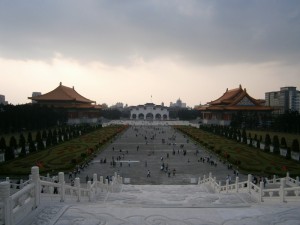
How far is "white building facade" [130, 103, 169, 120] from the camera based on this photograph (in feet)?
437

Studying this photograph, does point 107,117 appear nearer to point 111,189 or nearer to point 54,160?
point 54,160

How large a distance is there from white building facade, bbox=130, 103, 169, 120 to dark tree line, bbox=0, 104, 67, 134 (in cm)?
6602

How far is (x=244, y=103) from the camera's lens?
3187 inches

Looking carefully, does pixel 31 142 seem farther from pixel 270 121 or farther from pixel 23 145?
pixel 270 121

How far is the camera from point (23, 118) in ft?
185

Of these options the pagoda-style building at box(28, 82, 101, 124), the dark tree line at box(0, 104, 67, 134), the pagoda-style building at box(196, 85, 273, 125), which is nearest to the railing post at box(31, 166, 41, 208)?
the dark tree line at box(0, 104, 67, 134)

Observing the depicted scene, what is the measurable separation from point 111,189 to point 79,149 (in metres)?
22.4

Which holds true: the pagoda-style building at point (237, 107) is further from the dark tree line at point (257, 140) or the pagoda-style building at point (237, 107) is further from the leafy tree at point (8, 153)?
the leafy tree at point (8, 153)

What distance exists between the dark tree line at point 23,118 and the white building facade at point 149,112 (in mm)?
66021

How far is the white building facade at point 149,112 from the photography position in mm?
133125

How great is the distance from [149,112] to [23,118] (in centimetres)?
8003

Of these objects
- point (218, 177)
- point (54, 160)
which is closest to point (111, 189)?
point (218, 177)

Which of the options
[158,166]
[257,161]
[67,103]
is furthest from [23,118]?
[257,161]

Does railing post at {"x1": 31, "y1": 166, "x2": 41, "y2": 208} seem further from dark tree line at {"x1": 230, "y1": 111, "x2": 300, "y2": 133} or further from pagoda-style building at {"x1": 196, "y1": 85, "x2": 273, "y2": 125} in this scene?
pagoda-style building at {"x1": 196, "y1": 85, "x2": 273, "y2": 125}
